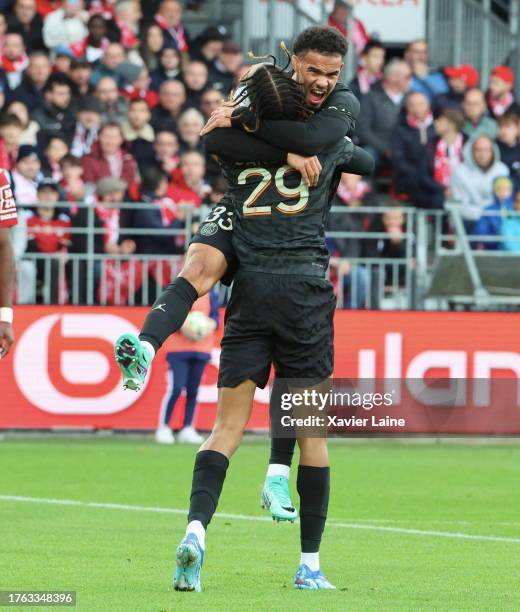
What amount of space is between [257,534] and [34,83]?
452 inches

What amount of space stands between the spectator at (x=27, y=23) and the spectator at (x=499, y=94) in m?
6.25

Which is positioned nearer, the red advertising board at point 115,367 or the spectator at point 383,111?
the red advertising board at point 115,367

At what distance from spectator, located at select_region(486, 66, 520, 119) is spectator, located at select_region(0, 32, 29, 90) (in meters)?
6.55

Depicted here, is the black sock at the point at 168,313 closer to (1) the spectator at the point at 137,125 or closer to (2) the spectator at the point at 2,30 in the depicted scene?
(1) the spectator at the point at 137,125

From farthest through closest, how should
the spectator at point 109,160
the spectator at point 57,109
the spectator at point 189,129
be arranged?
1. the spectator at point 189,129
2. the spectator at point 57,109
3. the spectator at point 109,160

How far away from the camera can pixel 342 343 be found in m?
18.5

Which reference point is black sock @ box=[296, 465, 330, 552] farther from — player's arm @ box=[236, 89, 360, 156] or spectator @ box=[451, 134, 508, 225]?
spectator @ box=[451, 134, 508, 225]

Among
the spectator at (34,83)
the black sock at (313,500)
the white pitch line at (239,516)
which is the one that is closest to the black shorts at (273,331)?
the black sock at (313,500)

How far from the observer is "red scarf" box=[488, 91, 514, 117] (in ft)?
74.9

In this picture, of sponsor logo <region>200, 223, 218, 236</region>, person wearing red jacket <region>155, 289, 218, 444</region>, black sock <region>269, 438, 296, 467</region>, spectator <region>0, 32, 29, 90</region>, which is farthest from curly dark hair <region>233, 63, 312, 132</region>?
spectator <region>0, 32, 29, 90</region>

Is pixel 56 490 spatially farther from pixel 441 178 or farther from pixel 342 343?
pixel 441 178

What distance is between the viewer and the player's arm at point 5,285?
28.4 ft

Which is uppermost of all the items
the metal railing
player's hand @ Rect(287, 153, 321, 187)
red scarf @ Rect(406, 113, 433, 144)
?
red scarf @ Rect(406, 113, 433, 144)

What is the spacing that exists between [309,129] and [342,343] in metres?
11.2
